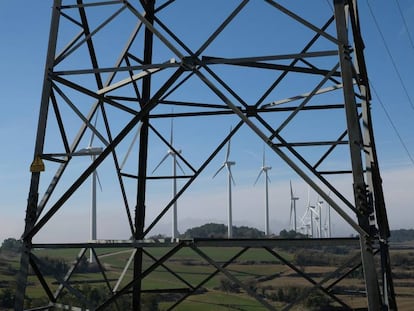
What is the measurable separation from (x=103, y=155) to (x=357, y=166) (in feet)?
15.6

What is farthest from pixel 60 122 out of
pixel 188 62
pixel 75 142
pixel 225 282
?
pixel 225 282

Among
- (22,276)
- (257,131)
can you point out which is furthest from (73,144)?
(257,131)

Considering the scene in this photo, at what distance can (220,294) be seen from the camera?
82250 mm

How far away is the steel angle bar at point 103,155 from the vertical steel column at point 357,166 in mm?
3061

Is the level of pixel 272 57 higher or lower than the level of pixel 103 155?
higher

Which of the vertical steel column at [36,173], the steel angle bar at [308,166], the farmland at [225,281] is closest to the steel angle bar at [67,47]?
the vertical steel column at [36,173]

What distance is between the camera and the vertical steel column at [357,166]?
8492 mm

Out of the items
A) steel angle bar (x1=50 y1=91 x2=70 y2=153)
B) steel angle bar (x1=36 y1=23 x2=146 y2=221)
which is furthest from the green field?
steel angle bar (x1=50 y1=91 x2=70 y2=153)

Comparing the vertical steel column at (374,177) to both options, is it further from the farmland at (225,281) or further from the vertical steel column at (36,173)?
the farmland at (225,281)

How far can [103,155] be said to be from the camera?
9625mm

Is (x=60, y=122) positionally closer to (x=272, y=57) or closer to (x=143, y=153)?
(x=143, y=153)

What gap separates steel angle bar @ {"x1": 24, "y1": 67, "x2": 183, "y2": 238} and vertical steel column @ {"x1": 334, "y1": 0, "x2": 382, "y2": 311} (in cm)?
306

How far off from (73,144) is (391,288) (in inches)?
308

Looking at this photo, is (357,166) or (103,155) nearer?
(357,166)
